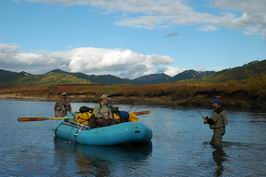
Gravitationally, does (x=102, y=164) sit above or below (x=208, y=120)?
below

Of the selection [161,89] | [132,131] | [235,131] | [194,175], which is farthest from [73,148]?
[161,89]

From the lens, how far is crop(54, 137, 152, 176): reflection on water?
14.5 m

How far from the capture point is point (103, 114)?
64.1 ft

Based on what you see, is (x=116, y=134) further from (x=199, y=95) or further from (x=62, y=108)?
(x=199, y=95)

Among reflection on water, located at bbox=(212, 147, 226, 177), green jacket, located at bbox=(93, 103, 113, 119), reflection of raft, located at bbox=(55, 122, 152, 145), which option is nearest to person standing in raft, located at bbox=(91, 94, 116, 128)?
green jacket, located at bbox=(93, 103, 113, 119)

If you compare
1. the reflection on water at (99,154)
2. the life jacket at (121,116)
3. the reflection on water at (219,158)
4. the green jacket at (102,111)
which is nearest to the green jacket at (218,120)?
the reflection on water at (219,158)

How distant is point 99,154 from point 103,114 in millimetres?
2690

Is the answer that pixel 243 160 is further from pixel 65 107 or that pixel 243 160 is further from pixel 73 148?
pixel 65 107

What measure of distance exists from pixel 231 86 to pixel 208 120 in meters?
43.3

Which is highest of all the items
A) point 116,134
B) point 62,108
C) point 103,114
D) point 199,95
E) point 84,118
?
point 199,95

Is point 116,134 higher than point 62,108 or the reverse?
the reverse

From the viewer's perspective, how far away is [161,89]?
67.8m

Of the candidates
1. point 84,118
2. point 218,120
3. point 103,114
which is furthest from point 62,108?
point 218,120

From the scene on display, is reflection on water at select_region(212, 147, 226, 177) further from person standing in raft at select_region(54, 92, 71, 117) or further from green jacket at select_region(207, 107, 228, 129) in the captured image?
person standing in raft at select_region(54, 92, 71, 117)
